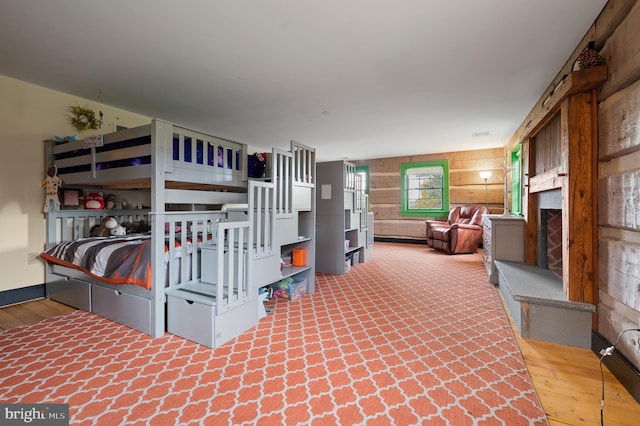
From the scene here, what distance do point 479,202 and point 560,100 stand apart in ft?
15.9

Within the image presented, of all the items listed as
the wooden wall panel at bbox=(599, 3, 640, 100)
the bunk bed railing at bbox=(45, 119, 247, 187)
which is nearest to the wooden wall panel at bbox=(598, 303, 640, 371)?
the wooden wall panel at bbox=(599, 3, 640, 100)

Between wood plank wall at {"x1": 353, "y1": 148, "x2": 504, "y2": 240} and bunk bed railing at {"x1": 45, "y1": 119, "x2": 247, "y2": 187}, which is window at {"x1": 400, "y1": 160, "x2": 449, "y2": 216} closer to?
wood plank wall at {"x1": 353, "y1": 148, "x2": 504, "y2": 240}

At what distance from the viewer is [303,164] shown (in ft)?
10.2

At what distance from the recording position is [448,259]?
5.16 metres

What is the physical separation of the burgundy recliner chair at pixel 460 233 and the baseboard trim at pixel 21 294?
6.33 m

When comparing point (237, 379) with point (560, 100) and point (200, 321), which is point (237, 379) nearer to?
point (200, 321)

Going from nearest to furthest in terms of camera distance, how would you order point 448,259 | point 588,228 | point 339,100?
1. point 588,228
2. point 339,100
3. point 448,259

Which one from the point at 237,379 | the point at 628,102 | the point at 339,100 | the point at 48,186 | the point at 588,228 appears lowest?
the point at 237,379

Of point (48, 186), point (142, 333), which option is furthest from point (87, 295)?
point (48, 186)

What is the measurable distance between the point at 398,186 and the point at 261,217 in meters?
5.59

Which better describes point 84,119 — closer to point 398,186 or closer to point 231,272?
point 231,272

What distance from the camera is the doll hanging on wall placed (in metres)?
2.99

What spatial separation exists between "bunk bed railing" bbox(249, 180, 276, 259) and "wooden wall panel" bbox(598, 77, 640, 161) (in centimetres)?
246

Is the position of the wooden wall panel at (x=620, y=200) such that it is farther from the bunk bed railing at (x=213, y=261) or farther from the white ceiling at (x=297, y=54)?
the bunk bed railing at (x=213, y=261)
